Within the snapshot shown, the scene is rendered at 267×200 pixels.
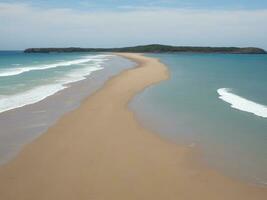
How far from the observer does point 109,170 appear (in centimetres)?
764

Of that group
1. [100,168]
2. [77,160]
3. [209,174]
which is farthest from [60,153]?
[209,174]

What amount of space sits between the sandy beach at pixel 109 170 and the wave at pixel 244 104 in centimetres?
487

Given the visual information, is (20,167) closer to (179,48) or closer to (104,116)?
(104,116)

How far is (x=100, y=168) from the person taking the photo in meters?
7.74

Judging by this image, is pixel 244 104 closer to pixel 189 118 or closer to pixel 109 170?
pixel 189 118

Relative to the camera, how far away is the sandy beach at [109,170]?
6.60 m

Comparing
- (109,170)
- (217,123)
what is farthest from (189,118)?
(109,170)

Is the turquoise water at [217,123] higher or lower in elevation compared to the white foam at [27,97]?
higher

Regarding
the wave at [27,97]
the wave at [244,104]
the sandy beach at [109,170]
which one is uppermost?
the sandy beach at [109,170]

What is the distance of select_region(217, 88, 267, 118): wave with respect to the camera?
13.7 meters

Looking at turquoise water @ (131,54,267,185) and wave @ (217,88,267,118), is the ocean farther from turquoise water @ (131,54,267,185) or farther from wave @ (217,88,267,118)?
wave @ (217,88,267,118)

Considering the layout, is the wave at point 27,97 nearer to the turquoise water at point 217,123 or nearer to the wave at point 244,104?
the turquoise water at point 217,123

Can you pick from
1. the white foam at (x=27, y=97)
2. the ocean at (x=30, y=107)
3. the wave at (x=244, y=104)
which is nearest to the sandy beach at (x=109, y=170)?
the ocean at (x=30, y=107)

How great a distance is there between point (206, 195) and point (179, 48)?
147 metres
